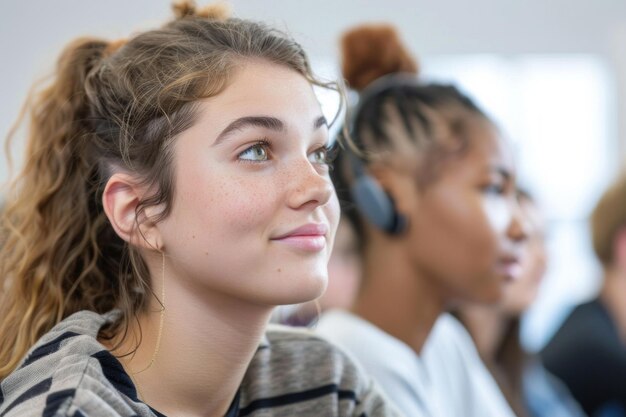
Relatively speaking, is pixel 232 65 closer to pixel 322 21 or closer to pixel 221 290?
pixel 221 290

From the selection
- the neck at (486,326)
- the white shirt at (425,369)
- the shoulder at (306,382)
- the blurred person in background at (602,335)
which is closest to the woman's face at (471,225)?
the white shirt at (425,369)

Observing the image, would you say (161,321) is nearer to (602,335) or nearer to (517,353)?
(517,353)

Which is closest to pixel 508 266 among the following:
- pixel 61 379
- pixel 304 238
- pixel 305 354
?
pixel 305 354

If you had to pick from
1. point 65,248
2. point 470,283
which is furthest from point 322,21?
point 65,248

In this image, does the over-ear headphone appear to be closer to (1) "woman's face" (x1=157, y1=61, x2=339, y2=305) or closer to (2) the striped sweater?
(2) the striped sweater

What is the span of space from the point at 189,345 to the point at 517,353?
1285 millimetres

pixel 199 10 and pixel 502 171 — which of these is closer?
pixel 199 10

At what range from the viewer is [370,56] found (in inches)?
61.4

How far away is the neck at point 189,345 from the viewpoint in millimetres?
929

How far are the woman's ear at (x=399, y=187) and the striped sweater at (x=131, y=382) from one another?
35 centimetres

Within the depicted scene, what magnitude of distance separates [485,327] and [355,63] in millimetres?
849

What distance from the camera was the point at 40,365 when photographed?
0.86 metres

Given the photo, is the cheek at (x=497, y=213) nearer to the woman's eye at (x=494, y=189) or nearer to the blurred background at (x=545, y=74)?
the woman's eye at (x=494, y=189)

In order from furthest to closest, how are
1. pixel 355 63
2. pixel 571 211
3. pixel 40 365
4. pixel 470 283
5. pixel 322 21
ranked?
pixel 571 211 → pixel 322 21 → pixel 355 63 → pixel 470 283 → pixel 40 365
